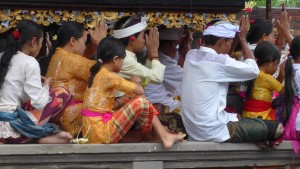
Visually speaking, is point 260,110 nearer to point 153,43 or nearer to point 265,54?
point 265,54

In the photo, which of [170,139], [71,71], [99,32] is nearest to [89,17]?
[99,32]

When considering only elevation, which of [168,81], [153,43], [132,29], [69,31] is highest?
[69,31]

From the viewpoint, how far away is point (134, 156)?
15.8 ft

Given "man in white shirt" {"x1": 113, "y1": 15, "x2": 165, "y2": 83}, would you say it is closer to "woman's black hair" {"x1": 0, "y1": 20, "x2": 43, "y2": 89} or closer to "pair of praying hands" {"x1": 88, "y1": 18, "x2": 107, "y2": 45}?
"pair of praying hands" {"x1": 88, "y1": 18, "x2": 107, "y2": 45}

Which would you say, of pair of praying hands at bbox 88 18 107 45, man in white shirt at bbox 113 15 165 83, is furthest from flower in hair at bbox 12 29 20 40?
man in white shirt at bbox 113 15 165 83

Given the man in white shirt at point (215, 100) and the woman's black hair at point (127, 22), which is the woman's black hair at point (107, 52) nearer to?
the man in white shirt at point (215, 100)

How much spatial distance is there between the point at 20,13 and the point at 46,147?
162cm

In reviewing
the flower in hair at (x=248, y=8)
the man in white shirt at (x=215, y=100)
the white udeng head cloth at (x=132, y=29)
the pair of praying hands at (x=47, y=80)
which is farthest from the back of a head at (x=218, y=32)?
the pair of praying hands at (x=47, y=80)

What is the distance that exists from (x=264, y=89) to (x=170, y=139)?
1.24 m

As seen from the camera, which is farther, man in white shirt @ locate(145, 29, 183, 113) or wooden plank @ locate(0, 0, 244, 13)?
man in white shirt @ locate(145, 29, 183, 113)

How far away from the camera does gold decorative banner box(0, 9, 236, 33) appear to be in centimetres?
571

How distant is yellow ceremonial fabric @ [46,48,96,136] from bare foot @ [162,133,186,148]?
83 cm

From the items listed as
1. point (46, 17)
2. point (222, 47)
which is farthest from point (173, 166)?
point (46, 17)

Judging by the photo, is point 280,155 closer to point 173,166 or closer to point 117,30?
point 173,166
